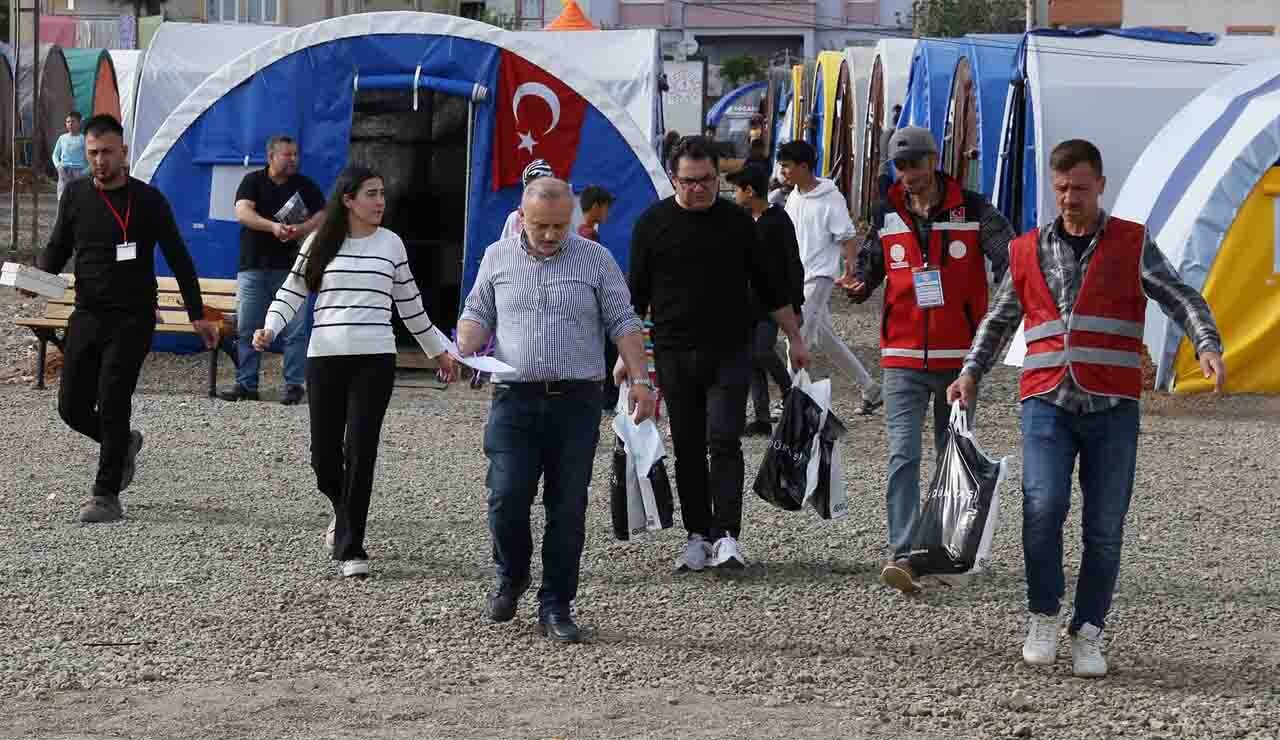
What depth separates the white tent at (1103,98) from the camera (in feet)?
59.9

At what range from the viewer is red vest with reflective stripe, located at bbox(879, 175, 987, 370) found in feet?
22.3

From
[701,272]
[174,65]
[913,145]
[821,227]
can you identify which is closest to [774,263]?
[701,272]

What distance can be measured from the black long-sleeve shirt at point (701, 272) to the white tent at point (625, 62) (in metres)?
10.8

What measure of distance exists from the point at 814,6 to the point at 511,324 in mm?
69679

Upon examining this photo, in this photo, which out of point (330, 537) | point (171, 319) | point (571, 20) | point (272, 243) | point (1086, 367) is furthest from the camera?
point (571, 20)

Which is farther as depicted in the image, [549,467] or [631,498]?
[631,498]

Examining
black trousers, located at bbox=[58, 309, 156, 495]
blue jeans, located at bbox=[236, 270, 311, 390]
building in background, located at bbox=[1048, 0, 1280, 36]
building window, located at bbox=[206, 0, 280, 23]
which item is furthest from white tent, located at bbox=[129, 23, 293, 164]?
building window, located at bbox=[206, 0, 280, 23]

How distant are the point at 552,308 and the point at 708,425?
4.01 ft

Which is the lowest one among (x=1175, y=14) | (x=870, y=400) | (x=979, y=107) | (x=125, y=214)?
(x=870, y=400)

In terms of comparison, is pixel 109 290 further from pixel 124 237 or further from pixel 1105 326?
pixel 1105 326

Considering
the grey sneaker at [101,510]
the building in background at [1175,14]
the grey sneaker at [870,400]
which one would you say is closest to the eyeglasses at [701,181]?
the grey sneaker at [101,510]

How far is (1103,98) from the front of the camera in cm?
1833

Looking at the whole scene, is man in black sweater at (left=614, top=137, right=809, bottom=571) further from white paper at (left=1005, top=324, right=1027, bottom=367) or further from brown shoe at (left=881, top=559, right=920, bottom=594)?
white paper at (left=1005, top=324, right=1027, bottom=367)

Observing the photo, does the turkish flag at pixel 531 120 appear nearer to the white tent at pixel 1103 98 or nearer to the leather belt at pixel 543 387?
the white tent at pixel 1103 98
